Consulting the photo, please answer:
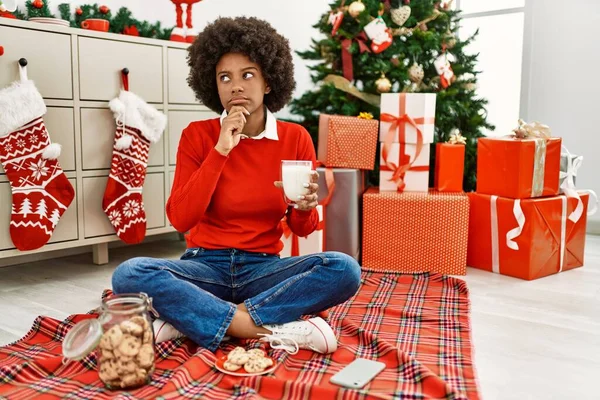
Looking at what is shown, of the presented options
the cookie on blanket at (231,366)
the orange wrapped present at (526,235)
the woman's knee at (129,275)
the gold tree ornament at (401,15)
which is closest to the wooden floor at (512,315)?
the orange wrapped present at (526,235)

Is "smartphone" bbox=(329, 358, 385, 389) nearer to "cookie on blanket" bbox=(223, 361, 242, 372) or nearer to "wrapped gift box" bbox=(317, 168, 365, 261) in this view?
"cookie on blanket" bbox=(223, 361, 242, 372)

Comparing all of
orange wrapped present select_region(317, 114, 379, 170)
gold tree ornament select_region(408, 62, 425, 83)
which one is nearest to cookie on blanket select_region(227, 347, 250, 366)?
orange wrapped present select_region(317, 114, 379, 170)

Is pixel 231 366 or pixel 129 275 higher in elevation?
pixel 129 275

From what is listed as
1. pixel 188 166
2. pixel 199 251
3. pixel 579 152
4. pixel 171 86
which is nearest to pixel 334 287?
pixel 199 251

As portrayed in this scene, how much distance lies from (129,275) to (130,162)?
1264 mm

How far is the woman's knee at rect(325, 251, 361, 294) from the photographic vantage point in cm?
158

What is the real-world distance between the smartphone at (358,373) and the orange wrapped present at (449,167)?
56.9 inches

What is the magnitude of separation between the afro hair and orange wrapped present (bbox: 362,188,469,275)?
0.89m

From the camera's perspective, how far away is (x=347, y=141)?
2650 millimetres

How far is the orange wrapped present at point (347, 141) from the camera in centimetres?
264

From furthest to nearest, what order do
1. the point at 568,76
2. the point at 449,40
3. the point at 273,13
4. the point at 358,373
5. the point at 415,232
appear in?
the point at 273,13 → the point at 568,76 → the point at 449,40 → the point at 415,232 → the point at 358,373

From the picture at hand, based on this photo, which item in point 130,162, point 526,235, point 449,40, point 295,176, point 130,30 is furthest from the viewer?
point 449,40

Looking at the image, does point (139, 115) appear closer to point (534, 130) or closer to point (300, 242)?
point (300, 242)

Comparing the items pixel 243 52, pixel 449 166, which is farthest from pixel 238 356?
pixel 449 166
